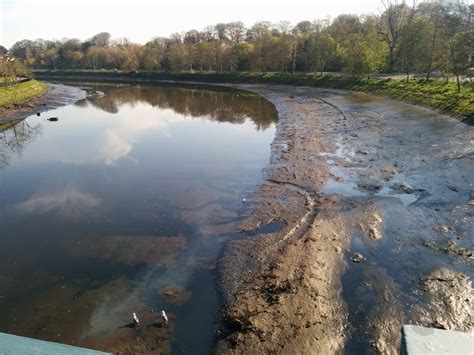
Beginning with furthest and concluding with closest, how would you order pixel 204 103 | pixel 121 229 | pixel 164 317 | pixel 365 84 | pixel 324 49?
pixel 324 49, pixel 365 84, pixel 204 103, pixel 121 229, pixel 164 317

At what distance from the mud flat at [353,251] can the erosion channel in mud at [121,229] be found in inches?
57.3

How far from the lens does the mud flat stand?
478 inches

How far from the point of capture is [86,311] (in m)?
13.8

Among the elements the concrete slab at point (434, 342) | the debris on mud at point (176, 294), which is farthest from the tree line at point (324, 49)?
the concrete slab at point (434, 342)

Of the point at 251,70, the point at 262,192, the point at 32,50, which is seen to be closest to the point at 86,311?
the point at 262,192

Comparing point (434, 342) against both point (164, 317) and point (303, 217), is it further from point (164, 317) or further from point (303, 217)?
point (303, 217)

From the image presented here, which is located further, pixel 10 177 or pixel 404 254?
pixel 10 177

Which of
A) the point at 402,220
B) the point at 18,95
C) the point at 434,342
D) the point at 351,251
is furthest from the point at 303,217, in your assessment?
the point at 18,95

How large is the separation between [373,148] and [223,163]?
1298 cm

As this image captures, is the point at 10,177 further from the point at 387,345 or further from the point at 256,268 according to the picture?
the point at 387,345

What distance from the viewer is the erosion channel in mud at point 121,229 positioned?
43.2 feet

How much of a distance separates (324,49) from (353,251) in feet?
233

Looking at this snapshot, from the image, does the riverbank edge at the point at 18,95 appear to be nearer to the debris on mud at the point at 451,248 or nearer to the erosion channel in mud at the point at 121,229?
the erosion channel in mud at the point at 121,229

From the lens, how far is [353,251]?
16516 mm
